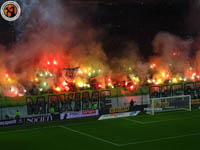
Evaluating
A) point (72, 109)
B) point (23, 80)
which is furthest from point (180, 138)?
point (23, 80)

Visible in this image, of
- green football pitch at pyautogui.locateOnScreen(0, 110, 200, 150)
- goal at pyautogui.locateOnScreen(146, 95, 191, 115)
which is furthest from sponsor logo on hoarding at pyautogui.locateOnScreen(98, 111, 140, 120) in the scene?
goal at pyautogui.locateOnScreen(146, 95, 191, 115)

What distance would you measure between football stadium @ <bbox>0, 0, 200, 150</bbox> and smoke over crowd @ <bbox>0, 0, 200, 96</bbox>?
8 cm

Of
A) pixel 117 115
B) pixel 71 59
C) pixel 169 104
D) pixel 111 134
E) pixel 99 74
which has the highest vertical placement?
pixel 71 59

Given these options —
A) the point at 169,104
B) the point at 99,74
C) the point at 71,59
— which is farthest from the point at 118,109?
the point at 71,59

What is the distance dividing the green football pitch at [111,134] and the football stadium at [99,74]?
0.17 feet

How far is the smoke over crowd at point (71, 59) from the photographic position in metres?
27.4

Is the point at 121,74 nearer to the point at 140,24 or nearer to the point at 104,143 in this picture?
the point at 140,24

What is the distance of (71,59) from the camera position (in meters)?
30.5

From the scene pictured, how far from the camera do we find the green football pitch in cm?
1645

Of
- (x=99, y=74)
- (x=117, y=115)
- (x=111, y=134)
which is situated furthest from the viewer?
(x=99, y=74)

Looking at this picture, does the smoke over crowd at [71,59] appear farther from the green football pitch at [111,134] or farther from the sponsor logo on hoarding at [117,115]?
the green football pitch at [111,134]

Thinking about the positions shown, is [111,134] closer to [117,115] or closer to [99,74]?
[117,115]

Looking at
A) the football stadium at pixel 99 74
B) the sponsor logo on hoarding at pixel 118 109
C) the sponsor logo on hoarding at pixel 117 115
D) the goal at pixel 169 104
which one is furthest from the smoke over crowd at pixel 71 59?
the sponsor logo on hoarding at pixel 117 115

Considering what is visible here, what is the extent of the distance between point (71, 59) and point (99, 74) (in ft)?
9.05
